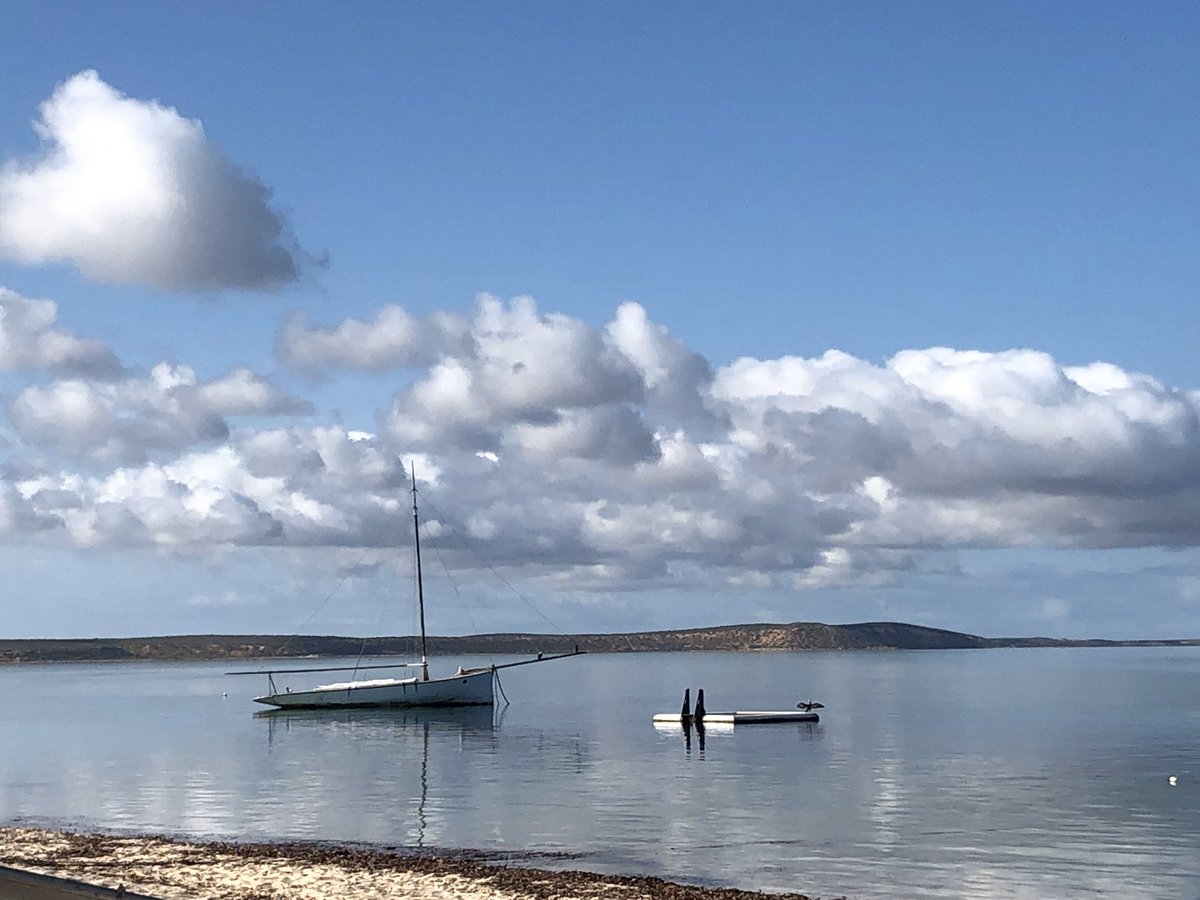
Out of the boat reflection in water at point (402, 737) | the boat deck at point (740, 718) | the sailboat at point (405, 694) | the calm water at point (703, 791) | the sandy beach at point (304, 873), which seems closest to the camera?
the sandy beach at point (304, 873)

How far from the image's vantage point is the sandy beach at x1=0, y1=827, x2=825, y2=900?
29.3 metres

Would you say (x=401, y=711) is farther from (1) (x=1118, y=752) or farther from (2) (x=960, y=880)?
(2) (x=960, y=880)

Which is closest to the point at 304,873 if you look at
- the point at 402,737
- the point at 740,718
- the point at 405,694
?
the point at 402,737

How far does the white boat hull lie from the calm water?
2219 millimetres

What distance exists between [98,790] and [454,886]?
36041mm

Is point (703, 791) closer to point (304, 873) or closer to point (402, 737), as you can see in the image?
point (304, 873)

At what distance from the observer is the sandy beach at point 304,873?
29.3m

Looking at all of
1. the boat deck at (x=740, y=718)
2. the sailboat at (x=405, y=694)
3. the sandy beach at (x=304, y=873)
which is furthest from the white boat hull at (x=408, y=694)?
the sandy beach at (x=304, y=873)

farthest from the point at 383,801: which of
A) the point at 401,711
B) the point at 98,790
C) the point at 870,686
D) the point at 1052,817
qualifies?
the point at 870,686

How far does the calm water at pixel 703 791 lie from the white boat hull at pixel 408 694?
2.22 metres

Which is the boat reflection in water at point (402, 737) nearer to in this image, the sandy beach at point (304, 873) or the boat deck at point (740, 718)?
the sandy beach at point (304, 873)

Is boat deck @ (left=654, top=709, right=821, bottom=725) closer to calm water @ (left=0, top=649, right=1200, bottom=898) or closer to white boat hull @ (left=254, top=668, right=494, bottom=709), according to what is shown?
calm water @ (left=0, top=649, right=1200, bottom=898)

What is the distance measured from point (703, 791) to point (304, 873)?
27.4 m

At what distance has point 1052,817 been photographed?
163 feet
